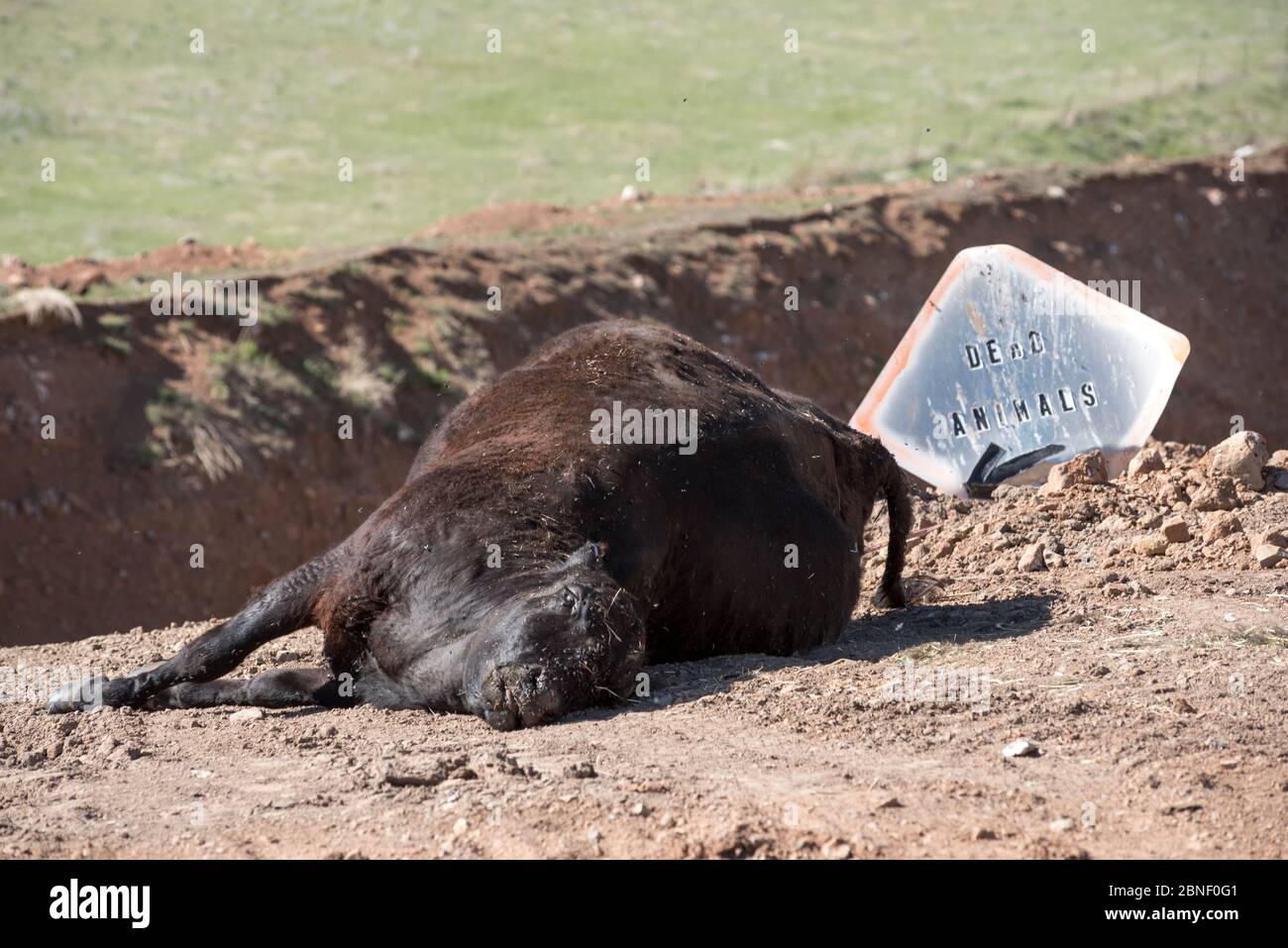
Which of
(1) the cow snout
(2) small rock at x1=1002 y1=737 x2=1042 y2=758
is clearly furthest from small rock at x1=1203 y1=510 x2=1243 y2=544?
(1) the cow snout

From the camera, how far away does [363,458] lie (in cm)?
1287

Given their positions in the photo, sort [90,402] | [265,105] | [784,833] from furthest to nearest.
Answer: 1. [265,105]
2. [90,402]
3. [784,833]

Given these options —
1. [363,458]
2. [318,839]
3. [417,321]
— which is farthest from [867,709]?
[417,321]

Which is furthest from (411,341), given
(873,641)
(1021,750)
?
(1021,750)

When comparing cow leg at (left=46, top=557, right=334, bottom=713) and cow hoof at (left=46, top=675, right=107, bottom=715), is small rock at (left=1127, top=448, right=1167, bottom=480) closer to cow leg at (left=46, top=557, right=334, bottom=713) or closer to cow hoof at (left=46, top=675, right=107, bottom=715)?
cow leg at (left=46, top=557, right=334, bottom=713)

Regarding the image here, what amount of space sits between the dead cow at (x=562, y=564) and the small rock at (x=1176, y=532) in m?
1.78

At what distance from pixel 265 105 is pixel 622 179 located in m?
7.53

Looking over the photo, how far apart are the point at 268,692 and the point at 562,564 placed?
4.17ft

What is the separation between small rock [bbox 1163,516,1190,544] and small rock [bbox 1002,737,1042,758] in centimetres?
340

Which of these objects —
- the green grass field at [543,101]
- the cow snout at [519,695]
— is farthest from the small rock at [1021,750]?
the green grass field at [543,101]

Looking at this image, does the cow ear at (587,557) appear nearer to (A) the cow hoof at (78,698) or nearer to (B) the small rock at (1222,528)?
(A) the cow hoof at (78,698)

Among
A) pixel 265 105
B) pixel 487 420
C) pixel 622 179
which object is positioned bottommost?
pixel 487 420

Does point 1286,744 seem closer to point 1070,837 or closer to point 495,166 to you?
point 1070,837

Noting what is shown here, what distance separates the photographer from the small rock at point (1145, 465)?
30.1ft
